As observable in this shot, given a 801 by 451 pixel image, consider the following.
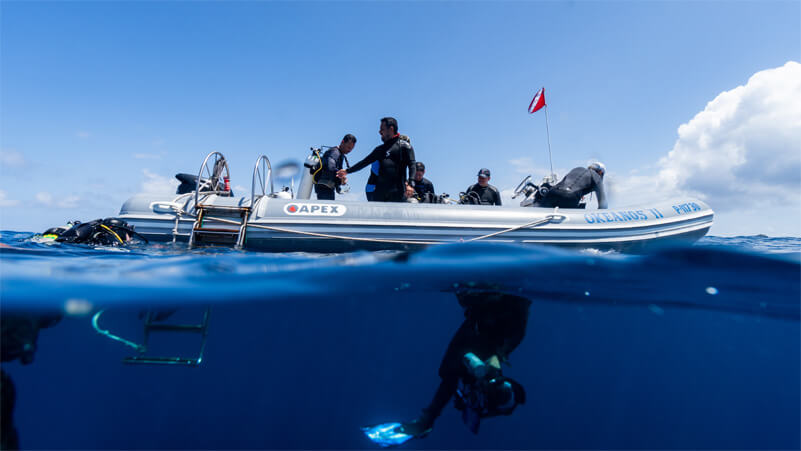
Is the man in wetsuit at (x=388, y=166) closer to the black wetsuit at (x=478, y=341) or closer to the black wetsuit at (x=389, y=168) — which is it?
the black wetsuit at (x=389, y=168)

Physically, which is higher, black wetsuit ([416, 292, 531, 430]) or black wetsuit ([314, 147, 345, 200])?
black wetsuit ([314, 147, 345, 200])

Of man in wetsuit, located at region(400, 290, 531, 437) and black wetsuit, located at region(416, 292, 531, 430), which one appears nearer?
man in wetsuit, located at region(400, 290, 531, 437)

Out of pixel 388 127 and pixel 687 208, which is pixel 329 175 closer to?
pixel 388 127

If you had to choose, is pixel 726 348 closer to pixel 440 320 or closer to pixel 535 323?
pixel 535 323

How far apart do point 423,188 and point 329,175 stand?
243 centimetres

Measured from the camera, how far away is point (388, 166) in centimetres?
598

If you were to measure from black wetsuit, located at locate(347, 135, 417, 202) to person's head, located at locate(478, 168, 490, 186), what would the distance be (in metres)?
2.10

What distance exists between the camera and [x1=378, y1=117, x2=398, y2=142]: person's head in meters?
5.85

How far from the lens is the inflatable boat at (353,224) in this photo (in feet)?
17.8

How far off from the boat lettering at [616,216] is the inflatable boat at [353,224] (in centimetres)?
2

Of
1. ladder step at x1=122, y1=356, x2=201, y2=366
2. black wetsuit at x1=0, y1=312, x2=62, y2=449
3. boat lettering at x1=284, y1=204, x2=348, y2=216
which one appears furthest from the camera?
boat lettering at x1=284, y1=204, x2=348, y2=216

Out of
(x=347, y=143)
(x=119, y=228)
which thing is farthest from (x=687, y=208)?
(x=119, y=228)

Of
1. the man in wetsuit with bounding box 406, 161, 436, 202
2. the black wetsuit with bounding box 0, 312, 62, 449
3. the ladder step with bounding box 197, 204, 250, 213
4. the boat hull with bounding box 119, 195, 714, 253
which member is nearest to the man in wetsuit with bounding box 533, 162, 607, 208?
the boat hull with bounding box 119, 195, 714, 253

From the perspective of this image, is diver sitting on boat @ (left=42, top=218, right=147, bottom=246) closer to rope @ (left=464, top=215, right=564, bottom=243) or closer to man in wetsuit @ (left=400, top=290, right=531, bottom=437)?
man in wetsuit @ (left=400, top=290, right=531, bottom=437)
